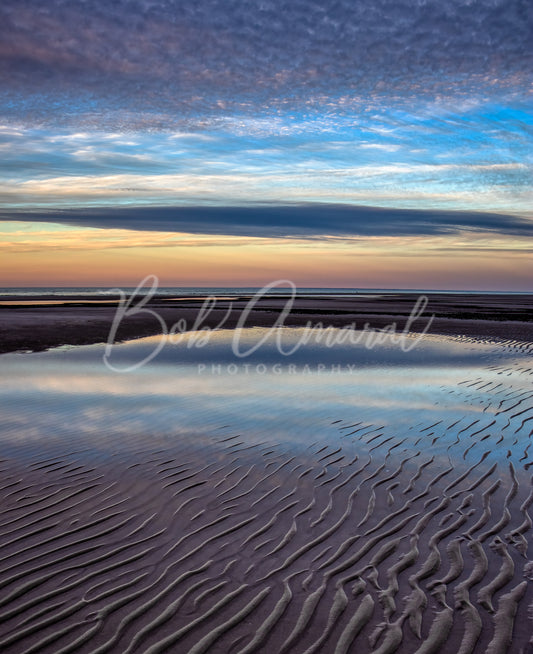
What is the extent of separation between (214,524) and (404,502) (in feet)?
6.94

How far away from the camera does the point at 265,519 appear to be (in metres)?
5.42

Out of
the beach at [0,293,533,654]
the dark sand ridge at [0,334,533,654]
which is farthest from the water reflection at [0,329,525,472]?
the dark sand ridge at [0,334,533,654]

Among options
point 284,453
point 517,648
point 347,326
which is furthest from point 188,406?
point 347,326

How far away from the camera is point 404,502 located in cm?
587

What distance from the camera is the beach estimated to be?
3.71m

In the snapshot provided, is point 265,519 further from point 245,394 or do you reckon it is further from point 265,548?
point 245,394

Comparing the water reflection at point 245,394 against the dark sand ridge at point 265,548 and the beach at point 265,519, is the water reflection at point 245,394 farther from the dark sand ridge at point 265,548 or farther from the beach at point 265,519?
the dark sand ridge at point 265,548

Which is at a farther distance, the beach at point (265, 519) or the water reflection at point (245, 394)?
the water reflection at point (245, 394)

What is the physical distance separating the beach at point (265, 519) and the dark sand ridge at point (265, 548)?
0.02m

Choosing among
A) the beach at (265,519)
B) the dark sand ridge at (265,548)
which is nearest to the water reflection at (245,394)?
the beach at (265,519)

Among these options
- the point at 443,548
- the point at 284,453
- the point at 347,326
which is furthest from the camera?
the point at 347,326

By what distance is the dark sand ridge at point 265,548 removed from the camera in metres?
3.65

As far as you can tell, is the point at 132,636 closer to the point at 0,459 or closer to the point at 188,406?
the point at 0,459

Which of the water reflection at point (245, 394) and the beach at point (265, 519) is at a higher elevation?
the water reflection at point (245, 394)
